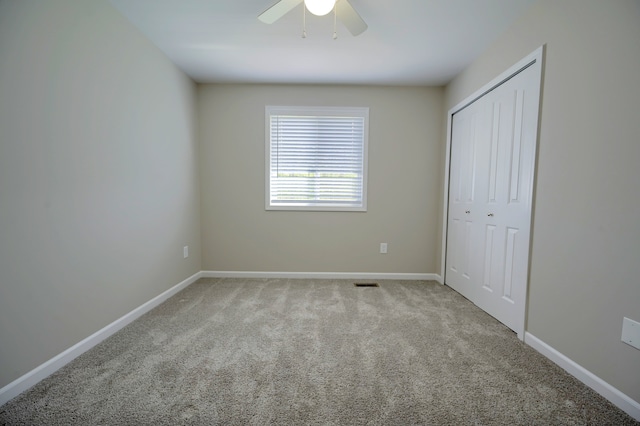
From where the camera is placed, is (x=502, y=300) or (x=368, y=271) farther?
(x=368, y=271)

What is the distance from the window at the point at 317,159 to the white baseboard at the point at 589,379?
204 cm

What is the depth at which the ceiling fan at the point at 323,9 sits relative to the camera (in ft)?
5.22

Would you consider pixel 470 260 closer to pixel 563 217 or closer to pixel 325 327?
pixel 563 217

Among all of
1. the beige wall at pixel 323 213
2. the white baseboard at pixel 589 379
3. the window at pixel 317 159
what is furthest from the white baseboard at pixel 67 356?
the white baseboard at pixel 589 379

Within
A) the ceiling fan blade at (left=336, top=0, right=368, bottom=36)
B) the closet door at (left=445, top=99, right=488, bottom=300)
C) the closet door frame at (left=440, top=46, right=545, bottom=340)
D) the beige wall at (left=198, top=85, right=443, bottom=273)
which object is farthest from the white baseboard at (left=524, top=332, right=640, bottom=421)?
the ceiling fan blade at (left=336, top=0, right=368, bottom=36)

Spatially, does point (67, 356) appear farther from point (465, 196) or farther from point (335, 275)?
point (465, 196)

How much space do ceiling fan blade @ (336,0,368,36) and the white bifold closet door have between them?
126cm

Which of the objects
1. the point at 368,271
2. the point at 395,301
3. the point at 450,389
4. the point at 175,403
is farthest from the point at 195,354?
the point at 368,271

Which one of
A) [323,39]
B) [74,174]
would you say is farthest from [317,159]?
[74,174]

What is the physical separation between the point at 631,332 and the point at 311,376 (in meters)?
1.58

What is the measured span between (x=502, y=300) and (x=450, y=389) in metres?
1.14

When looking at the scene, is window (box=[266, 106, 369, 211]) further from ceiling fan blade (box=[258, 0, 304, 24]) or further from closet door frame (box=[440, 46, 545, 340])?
ceiling fan blade (box=[258, 0, 304, 24])

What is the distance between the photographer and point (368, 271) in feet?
10.8

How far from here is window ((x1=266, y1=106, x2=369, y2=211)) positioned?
3.21 m
